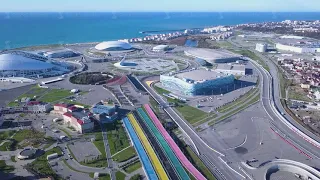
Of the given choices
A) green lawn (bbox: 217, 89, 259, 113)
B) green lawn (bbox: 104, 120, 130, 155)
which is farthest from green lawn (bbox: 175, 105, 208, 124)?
green lawn (bbox: 104, 120, 130, 155)

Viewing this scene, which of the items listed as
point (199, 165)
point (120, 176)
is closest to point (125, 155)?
point (120, 176)

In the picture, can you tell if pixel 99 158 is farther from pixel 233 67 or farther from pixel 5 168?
pixel 233 67

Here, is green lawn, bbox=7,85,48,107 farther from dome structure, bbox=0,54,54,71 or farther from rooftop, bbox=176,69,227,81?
rooftop, bbox=176,69,227,81

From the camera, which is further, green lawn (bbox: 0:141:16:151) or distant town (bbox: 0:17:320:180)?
green lawn (bbox: 0:141:16:151)

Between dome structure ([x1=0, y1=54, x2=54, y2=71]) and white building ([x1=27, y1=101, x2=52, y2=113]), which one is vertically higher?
dome structure ([x1=0, y1=54, x2=54, y2=71])

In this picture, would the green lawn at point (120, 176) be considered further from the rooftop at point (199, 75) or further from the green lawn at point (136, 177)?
the rooftop at point (199, 75)

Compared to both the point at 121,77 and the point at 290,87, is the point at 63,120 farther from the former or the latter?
the point at 290,87

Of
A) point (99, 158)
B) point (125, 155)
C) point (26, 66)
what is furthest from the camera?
point (26, 66)

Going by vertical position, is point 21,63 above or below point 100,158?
above
